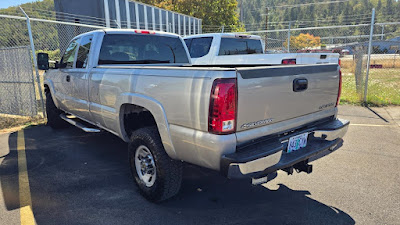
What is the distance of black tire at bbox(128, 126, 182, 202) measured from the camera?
114 inches

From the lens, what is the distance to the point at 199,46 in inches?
319

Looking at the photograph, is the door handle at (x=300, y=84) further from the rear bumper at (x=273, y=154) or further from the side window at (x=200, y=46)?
the side window at (x=200, y=46)

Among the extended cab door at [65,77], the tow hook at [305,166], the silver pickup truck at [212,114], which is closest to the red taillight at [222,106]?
the silver pickup truck at [212,114]

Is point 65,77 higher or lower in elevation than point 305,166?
A: higher

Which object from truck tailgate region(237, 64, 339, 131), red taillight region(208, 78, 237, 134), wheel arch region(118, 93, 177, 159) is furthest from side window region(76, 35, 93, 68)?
truck tailgate region(237, 64, 339, 131)

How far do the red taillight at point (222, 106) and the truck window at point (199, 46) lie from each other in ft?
18.8

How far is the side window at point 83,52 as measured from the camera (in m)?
4.34

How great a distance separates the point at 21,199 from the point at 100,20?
37.3 feet

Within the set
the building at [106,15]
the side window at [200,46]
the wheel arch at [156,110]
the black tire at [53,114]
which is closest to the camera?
the wheel arch at [156,110]

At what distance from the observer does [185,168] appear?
4.15m

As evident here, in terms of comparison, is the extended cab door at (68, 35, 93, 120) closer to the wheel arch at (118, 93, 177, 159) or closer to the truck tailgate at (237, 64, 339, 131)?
the wheel arch at (118, 93, 177, 159)

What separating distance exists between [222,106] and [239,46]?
6.14 meters

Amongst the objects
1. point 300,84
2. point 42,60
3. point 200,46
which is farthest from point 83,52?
point 200,46

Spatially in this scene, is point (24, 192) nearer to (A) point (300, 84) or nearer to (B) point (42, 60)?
(B) point (42, 60)
